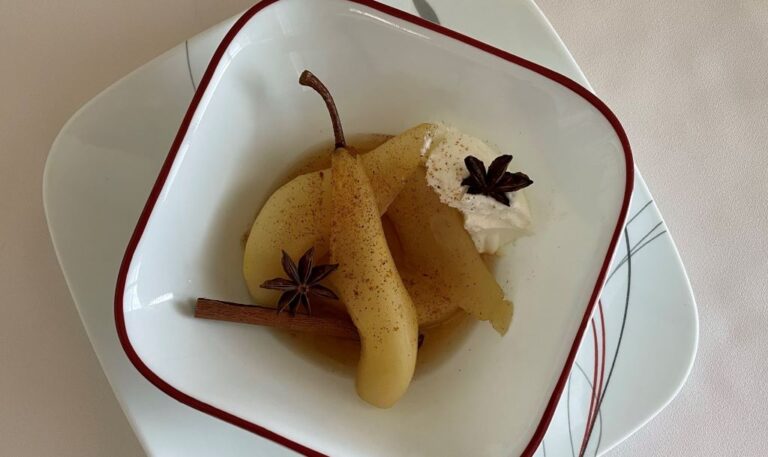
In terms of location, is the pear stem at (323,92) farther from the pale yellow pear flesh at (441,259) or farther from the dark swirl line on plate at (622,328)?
the dark swirl line on plate at (622,328)

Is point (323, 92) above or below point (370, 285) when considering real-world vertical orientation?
above

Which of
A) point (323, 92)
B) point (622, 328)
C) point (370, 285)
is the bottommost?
point (622, 328)

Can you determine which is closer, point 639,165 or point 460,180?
point 460,180

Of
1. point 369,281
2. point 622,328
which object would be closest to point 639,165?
point 622,328

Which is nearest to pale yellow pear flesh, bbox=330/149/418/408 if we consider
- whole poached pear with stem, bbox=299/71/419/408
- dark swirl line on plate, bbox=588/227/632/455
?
whole poached pear with stem, bbox=299/71/419/408

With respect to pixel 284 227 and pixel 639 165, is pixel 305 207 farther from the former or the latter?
pixel 639 165

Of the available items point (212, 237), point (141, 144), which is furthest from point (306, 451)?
point (141, 144)

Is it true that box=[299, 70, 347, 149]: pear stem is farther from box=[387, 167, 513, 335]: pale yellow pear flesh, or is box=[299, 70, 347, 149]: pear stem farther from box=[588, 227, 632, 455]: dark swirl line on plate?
box=[588, 227, 632, 455]: dark swirl line on plate
